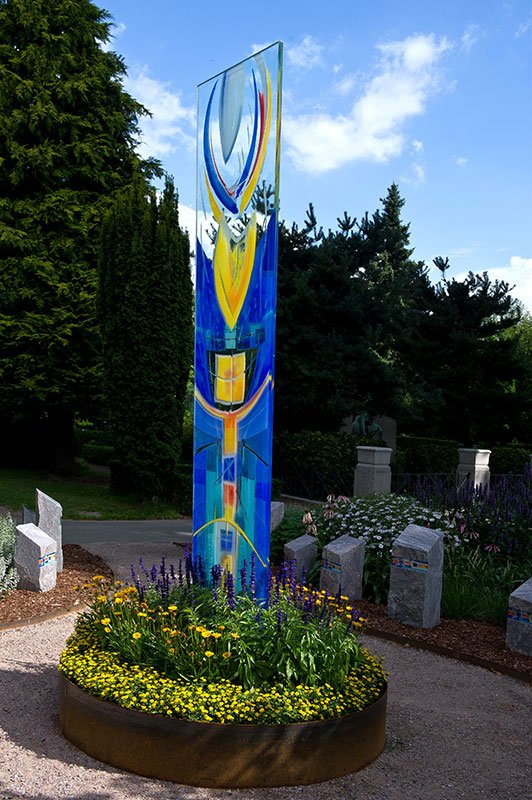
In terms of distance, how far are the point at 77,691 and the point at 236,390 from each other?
217 cm

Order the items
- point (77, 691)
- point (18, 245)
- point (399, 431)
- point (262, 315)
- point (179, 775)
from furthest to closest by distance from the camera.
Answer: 1. point (399, 431)
2. point (18, 245)
3. point (262, 315)
4. point (77, 691)
5. point (179, 775)

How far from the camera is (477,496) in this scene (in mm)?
8617

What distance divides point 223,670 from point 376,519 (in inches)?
166

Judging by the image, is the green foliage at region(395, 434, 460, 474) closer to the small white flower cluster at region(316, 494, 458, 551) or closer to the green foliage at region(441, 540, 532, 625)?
the small white flower cluster at region(316, 494, 458, 551)

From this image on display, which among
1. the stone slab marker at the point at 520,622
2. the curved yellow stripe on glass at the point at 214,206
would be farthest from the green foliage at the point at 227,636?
the curved yellow stripe on glass at the point at 214,206

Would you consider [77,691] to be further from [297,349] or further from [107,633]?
[297,349]

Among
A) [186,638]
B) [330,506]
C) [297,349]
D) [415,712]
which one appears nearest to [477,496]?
[330,506]

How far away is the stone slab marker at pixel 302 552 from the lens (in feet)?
24.8

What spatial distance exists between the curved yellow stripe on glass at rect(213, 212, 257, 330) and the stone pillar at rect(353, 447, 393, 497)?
26.2 ft

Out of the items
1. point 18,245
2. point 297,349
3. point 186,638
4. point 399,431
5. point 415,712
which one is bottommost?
point 399,431

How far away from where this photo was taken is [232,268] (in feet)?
15.7

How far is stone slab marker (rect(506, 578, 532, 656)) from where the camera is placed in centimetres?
564

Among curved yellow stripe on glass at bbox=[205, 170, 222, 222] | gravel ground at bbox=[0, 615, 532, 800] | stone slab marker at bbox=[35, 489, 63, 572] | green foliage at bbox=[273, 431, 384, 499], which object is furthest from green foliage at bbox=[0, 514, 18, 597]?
green foliage at bbox=[273, 431, 384, 499]

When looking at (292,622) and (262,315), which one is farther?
(262,315)
